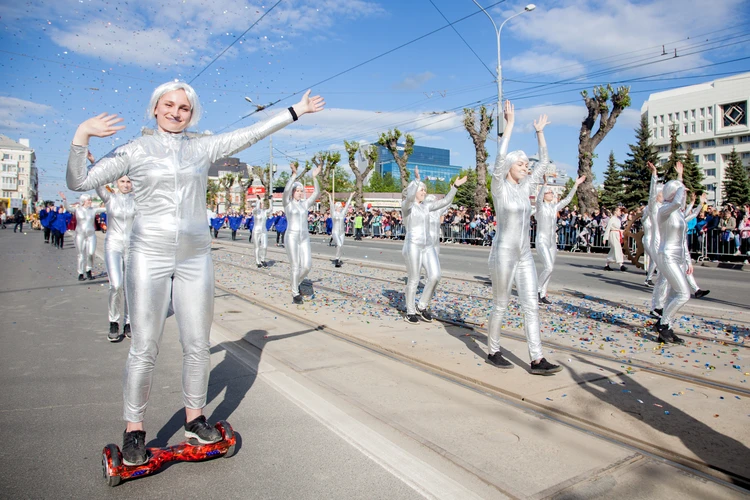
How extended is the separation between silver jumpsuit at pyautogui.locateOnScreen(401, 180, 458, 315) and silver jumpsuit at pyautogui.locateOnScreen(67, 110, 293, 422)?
4616 millimetres

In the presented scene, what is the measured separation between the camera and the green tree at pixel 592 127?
25359mm

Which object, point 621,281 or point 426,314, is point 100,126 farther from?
point 621,281

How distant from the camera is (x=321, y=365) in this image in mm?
5500

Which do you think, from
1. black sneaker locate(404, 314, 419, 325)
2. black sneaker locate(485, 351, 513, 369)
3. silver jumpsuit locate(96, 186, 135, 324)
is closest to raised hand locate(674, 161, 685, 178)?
black sneaker locate(404, 314, 419, 325)

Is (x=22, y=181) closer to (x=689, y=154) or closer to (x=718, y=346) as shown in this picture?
(x=689, y=154)

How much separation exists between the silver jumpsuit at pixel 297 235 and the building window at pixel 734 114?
10010 centimetres

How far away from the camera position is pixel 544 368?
5.08 m

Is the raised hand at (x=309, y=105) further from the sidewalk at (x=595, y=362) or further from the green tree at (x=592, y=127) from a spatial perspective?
the green tree at (x=592, y=127)

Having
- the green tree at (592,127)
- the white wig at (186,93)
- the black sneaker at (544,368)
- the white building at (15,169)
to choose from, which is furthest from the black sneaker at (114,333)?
the white building at (15,169)

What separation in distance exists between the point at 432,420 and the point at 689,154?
171 ft

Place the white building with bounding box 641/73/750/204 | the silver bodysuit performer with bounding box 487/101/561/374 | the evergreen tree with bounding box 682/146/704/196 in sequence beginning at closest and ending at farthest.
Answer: the silver bodysuit performer with bounding box 487/101/561/374
the evergreen tree with bounding box 682/146/704/196
the white building with bounding box 641/73/750/204

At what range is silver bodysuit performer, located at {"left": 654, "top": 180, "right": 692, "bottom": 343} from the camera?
6.55 meters

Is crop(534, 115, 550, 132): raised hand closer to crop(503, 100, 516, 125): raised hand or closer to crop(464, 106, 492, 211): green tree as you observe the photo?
crop(503, 100, 516, 125): raised hand

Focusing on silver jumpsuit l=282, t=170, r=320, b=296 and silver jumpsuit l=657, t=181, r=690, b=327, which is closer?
silver jumpsuit l=657, t=181, r=690, b=327
